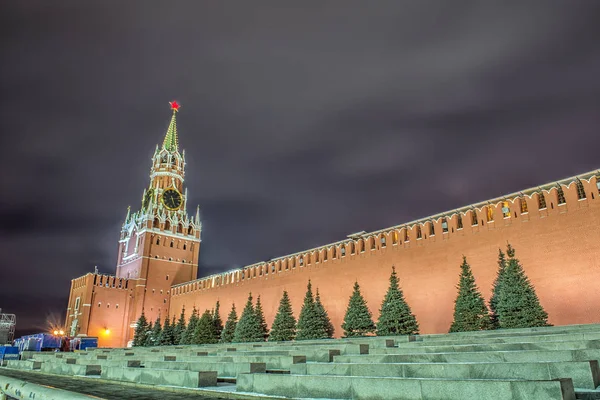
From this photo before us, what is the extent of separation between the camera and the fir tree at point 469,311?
14289 mm

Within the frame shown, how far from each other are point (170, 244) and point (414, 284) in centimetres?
2993

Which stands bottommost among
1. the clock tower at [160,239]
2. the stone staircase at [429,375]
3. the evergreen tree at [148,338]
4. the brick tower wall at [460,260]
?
the stone staircase at [429,375]

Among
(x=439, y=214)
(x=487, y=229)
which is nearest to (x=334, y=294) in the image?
(x=439, y=214)

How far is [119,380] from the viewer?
738 cm

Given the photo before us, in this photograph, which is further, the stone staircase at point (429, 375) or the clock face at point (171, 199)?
the clock face at point (171, 199)

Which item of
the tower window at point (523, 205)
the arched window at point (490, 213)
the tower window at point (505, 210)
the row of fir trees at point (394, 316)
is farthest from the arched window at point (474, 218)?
the row of fir trees at point (394, 316)

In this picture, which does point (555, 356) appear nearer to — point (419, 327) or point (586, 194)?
point (586, 194)

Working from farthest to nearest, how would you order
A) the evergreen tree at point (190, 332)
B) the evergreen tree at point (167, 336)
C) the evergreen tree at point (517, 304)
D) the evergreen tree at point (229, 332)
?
the evergreen tree at point (167, 336) → the evergreen tree at point (190, 332) → the evergreen tree at point (229, 332) → the evergreen tree at point (517, 304)

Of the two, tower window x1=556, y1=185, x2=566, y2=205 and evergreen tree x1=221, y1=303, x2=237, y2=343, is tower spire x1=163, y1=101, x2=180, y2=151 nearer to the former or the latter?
evergreen tree x1=221, y1=303, x2=237, y2=343

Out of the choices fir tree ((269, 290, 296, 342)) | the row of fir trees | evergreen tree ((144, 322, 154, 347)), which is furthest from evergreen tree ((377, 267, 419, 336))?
evergreen tree ((144, 322, 154, 347))

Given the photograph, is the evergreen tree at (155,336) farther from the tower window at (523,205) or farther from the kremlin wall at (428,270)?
the tower window at (523,205)

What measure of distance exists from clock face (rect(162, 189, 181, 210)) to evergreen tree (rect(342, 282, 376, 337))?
102 ft

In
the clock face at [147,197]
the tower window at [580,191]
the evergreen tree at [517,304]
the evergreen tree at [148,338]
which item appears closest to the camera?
the evergreen tree at [517,304]

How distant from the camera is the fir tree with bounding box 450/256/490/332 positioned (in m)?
14.3
